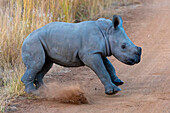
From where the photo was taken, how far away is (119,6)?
1395 cm

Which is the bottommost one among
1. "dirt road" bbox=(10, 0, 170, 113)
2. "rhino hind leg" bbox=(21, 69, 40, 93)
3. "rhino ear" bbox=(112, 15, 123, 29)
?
"dirt road" bbox=(10, 0, 170, 113)

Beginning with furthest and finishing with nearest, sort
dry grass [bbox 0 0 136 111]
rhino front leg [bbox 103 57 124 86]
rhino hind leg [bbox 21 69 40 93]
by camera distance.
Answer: dry grass [bbox 0 0 136 111] → rhino front leg [bbox 103 57 124 86] → rhino hind leg [bbox 21 69 40 93]

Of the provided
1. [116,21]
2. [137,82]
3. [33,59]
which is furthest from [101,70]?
[137,82]

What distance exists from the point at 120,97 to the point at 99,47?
3.15 ft

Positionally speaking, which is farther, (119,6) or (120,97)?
(119,6)

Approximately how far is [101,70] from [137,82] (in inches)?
59.5

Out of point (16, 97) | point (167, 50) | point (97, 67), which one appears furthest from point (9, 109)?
point (167, 50)

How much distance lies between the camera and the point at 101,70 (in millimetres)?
5590

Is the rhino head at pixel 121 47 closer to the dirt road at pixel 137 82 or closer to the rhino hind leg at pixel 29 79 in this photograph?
the dirt road at pixel 137 82

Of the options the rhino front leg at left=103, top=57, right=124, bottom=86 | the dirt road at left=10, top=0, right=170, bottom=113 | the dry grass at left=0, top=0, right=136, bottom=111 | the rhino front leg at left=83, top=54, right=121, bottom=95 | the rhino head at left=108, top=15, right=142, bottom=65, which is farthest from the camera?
the dry grass at left=0, top=0, right=136, bottom=111

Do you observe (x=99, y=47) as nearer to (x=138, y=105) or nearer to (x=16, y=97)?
(x=138, y=105)

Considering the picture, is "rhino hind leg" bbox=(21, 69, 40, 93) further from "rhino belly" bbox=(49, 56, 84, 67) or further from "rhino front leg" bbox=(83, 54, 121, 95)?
"rhino front leg" bbox=(83, 54, 121, 95)

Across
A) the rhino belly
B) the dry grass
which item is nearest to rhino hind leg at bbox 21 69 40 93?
the dry grass

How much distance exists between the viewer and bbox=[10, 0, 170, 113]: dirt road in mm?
5215
